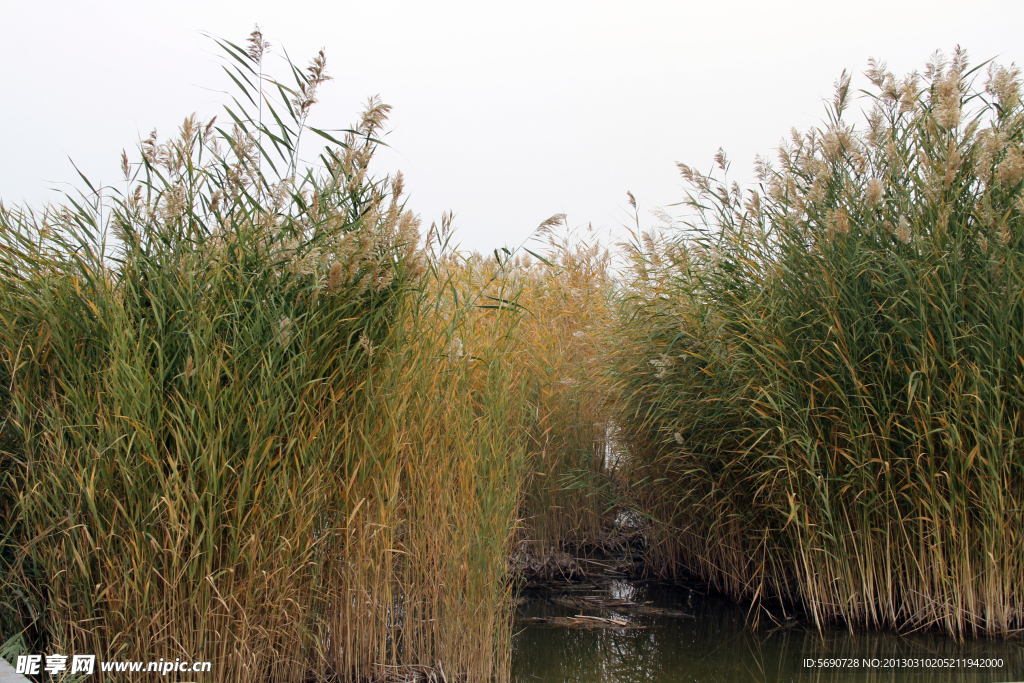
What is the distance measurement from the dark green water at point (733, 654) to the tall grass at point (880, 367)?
0.50 feet

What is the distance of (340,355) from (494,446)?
0.75 m

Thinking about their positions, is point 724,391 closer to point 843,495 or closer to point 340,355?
point 843,495

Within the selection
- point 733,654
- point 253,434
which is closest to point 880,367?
point 733,654

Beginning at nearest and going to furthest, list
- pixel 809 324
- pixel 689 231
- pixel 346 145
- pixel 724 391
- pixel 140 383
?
1. pixel 140 383
2. pixel 346 145
3. pixel 809 324
4. pixel 724 391
5. pixel 689 231

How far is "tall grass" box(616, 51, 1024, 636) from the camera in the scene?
347 cm

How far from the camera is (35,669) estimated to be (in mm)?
2492

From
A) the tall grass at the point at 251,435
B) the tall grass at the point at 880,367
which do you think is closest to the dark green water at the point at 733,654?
the tall grass at the point at 880,367

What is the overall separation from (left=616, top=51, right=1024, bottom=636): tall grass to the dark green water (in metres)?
0.15

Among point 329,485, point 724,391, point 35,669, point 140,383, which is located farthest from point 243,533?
point 724,391

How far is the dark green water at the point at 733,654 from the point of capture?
10.9 ft

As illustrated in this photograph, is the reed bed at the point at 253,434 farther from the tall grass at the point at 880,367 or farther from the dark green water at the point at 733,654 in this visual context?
the tall grass at the point at 880,367

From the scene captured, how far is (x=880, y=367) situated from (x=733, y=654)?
162cm

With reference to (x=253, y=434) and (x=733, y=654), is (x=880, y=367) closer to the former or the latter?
(x=733, y=654)

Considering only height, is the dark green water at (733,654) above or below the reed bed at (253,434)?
below
